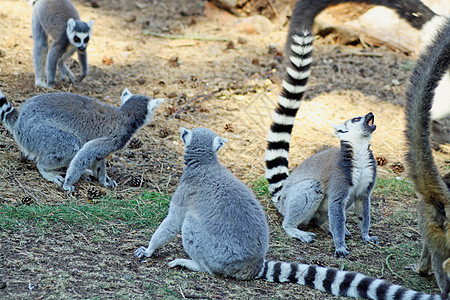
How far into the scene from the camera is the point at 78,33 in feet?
25.9

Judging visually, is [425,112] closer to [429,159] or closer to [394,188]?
[429,159]

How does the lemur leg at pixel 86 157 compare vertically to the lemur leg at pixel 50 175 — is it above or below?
above

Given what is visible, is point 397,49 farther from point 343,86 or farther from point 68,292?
point 68,292

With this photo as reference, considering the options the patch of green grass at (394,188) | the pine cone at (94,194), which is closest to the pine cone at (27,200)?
the pine cone at (94,194)

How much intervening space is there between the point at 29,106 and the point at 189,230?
108 inches

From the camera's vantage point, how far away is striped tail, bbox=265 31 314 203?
528cm

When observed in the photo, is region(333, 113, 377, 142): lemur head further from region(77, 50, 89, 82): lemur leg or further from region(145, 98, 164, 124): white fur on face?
region(77, 50, 89, 82): lemur leg

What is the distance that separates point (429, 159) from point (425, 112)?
355 millimetres

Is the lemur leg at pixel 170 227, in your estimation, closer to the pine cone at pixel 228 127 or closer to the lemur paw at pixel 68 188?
the lemur paw at pixel 68 188

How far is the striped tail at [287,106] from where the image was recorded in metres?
5.28

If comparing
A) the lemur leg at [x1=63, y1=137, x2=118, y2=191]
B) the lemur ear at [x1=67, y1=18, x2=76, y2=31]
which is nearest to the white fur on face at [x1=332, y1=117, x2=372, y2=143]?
the lemur leg at [x1=63, y1=137, x2=118, y2=191]

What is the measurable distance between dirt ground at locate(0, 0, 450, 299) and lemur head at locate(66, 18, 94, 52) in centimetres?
72

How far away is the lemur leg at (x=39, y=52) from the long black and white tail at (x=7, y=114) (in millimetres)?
2388

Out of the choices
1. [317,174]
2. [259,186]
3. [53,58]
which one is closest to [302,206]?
[317,174]
